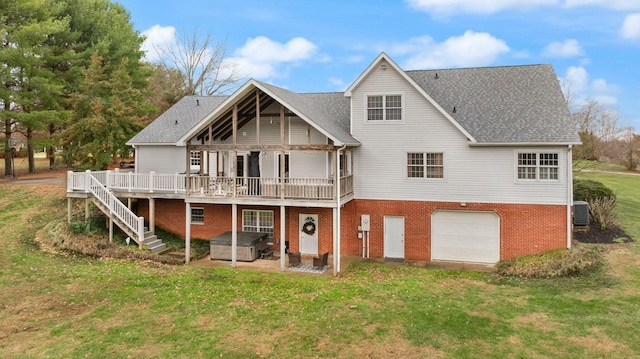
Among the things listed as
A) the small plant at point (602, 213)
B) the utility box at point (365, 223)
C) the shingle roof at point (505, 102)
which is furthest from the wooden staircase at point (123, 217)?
the small plant at point (602, 213)

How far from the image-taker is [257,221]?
67.4 feet

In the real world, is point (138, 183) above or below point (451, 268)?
above

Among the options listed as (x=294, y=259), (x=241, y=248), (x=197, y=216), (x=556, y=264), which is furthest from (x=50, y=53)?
(x=556, y=264)

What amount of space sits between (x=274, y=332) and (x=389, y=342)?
3.01 metres


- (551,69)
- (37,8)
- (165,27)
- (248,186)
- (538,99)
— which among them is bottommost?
(248,186)

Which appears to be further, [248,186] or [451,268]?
[248,186]

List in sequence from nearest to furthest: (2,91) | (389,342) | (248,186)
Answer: (389,342) < (248,186) < (2,91)

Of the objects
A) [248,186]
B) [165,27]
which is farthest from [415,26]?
[165,27]

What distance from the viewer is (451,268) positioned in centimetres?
1720

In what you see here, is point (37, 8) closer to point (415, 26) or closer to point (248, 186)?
point (248, 186)

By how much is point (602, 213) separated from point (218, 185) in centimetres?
1965

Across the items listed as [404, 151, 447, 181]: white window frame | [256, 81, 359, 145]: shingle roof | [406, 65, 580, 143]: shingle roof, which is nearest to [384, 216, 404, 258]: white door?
[404, 151, 447, 181]: white window frame

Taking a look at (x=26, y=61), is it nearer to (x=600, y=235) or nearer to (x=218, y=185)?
(x=218, y=185)

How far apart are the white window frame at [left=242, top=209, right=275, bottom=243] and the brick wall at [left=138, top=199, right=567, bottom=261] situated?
234 mm
